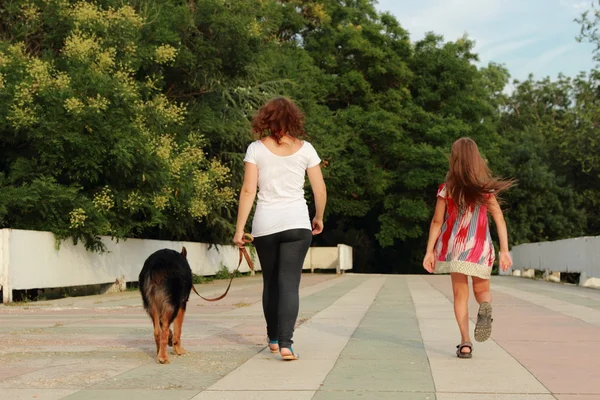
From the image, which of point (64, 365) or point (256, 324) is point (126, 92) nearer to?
point (256, 324)

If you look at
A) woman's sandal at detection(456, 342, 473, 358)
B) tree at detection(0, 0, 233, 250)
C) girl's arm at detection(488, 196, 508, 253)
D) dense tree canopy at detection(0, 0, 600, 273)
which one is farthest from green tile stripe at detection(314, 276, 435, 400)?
dense tree canopy at detection(0, 0, 600, 273)

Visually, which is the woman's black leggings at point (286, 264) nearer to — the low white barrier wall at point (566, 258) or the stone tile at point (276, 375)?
the stone tile at point (276, 375)

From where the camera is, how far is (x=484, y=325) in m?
6.89

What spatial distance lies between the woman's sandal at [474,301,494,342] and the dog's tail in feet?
7.97

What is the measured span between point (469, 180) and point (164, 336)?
276cm

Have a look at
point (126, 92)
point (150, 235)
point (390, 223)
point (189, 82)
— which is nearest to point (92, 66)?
point (126, 92)

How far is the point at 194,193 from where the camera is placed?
21844 millimetres

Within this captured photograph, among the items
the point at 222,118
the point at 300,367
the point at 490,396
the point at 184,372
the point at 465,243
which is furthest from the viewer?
the point at 222,118

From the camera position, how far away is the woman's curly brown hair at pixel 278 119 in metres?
7.04

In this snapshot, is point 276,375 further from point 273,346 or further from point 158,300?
point 158,300

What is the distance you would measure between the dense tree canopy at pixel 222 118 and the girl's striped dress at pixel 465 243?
11.8 m

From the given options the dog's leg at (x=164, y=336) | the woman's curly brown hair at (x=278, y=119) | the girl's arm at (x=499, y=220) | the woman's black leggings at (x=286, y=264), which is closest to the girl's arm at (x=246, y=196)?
the woman's black leggings at (x=286, y=264)

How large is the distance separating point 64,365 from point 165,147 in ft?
43.3

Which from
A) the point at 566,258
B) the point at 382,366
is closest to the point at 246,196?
the point at 382,366
